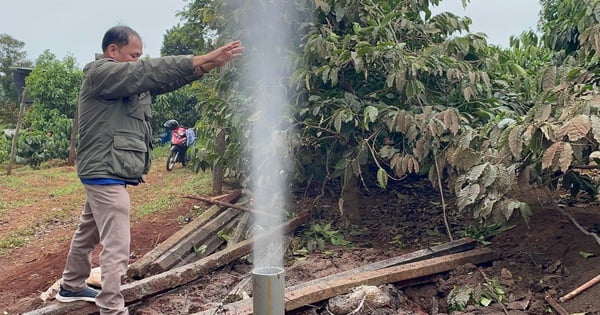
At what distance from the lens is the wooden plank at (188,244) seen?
3.17 m

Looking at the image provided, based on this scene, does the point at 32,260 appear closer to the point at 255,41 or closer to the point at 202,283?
the point at 202,283

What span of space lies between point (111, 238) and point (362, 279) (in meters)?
1.35

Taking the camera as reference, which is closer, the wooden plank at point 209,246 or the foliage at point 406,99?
the foliage at point 406,99

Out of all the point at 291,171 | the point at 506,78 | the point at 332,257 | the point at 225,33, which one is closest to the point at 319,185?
the point at 291,171

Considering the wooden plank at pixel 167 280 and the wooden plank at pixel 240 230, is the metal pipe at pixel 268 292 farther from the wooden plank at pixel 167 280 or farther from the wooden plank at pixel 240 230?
the wooden plank at pixel 240 230

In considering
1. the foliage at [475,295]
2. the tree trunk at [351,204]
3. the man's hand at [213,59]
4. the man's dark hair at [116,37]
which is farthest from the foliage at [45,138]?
the foliage at [475,295]

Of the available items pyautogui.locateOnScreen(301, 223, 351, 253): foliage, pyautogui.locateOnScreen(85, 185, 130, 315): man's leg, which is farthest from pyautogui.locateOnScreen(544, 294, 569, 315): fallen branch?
pyautogui.locateOnScreen(85, 185, 130, 315): man's leg

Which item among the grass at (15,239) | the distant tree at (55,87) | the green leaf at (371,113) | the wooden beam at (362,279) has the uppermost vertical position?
the distant tree at (55,87)

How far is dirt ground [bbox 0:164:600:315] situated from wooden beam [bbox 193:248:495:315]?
6 cm

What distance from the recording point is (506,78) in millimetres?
4629

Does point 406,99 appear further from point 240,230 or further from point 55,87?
point 55,87

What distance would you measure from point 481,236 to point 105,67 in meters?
2.73

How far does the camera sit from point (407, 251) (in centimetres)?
361

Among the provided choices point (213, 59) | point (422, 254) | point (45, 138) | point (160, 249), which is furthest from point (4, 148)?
point (422, 254)
